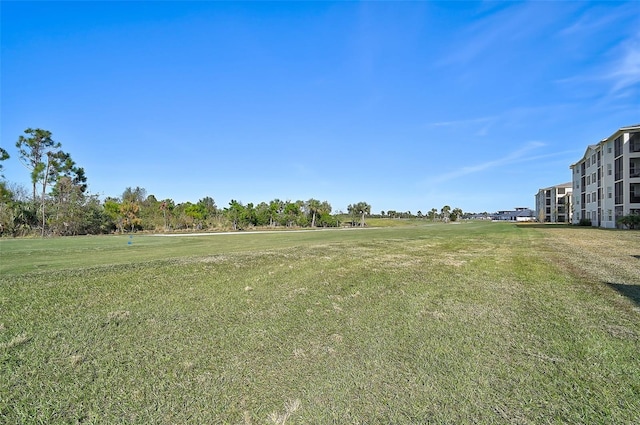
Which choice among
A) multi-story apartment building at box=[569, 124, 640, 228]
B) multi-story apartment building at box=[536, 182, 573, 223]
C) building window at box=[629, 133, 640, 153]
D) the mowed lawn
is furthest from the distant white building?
the mowed lawn

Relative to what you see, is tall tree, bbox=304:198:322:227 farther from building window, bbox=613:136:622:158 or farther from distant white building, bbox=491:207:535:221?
distant white building, bbox=491:207:535:221

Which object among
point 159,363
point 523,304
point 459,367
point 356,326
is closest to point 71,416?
point 159,363

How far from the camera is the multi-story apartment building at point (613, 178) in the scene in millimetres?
32844

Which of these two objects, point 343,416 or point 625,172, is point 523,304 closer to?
point 343,416

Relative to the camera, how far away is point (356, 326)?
14.8 ft

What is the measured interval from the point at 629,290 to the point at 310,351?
7.13m

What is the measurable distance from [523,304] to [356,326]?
10.7ft

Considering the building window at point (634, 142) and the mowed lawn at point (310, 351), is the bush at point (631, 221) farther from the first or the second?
the mowed lawn at point (310, 351)

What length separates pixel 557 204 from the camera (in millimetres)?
79562

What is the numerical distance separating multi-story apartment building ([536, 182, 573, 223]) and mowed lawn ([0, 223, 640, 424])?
279 feet

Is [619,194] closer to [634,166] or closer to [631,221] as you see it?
[634,166]

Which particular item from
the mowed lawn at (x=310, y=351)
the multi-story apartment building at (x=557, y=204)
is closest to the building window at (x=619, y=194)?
the mowed lawn at (x=310, y=351)

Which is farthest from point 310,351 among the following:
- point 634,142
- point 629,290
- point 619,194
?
point 619,194

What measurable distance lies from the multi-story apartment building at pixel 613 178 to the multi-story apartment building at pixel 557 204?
103 feet
